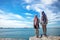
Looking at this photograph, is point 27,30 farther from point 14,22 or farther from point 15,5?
point 15,5

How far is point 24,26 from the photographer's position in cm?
659

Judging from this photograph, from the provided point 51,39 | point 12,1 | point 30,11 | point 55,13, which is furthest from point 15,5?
point 51,39

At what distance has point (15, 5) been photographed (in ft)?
21.5

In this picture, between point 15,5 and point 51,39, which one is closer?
point 51,39

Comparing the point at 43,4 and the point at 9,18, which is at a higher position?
the point at 43,4

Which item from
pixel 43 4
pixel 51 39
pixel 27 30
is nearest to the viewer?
pixel 51 39

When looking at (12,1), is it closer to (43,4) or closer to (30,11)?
(30,11)

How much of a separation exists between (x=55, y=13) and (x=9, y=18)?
175 cm

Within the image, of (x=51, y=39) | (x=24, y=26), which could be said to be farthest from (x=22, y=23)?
(x=51, y=39)

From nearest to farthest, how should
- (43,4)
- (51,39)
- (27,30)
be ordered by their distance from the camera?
(51,39) < (43,4) < (27,30)

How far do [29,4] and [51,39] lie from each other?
188 centimetres

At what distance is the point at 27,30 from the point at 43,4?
121 cm

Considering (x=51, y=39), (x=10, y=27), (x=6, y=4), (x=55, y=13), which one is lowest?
(x=51, y=39)

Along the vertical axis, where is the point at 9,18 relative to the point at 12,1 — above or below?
below
